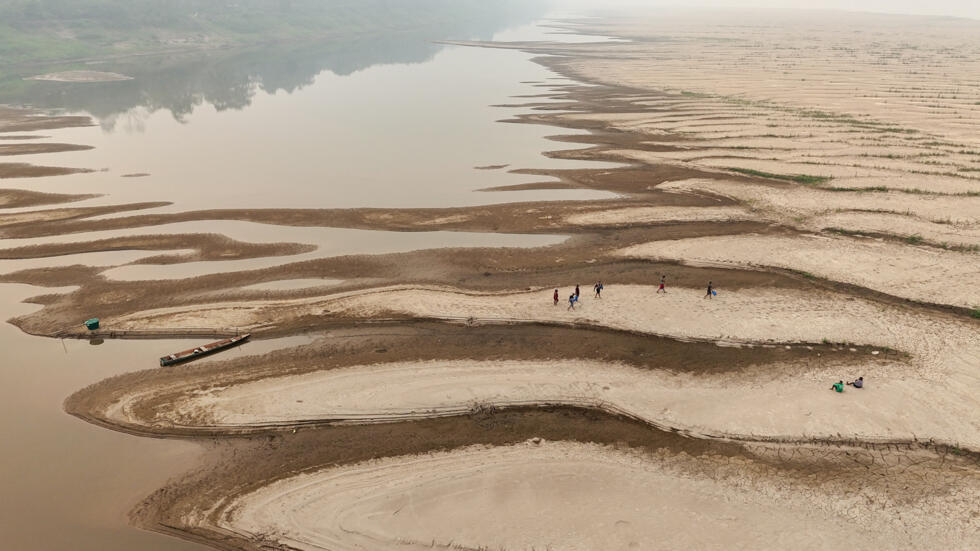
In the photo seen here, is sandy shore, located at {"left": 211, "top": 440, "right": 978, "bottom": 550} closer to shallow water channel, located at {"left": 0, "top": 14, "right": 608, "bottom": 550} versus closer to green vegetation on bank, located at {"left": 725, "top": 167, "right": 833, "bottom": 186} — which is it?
shallow water channel, located at {"left": 0, "top": 14, "right": 608, "bottom": 550}

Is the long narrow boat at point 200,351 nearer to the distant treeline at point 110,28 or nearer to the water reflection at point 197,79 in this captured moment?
the water reflection at point 197,79

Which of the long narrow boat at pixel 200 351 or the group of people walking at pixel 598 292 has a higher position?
the group of people walking at pixel 598 292

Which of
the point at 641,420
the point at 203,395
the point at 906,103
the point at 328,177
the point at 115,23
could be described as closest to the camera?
the point at 641,420

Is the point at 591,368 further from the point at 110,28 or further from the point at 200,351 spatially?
the point at 110,28

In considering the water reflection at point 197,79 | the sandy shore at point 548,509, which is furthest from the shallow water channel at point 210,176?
the sandy shore at point 548,509

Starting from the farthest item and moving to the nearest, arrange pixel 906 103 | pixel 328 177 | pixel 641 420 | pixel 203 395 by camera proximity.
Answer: pixel 906 103 < pixel 328 177 < pixel 203 395 < pixel 641 420

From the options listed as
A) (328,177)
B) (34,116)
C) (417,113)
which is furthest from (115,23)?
(328,177)

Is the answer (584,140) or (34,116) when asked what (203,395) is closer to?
(584,140)
